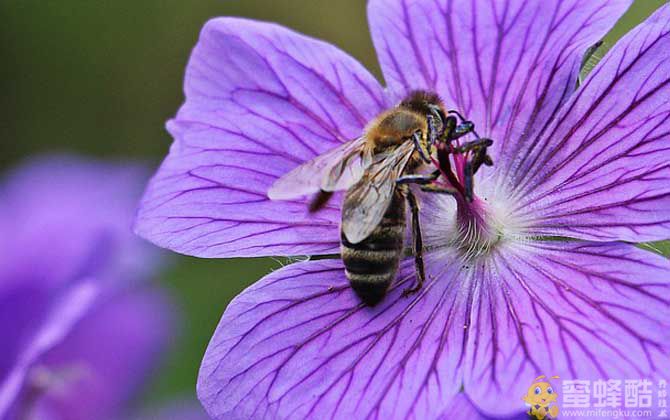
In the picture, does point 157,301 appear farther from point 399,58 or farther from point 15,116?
point 15,116

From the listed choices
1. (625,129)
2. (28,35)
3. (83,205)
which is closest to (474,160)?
(625,129)

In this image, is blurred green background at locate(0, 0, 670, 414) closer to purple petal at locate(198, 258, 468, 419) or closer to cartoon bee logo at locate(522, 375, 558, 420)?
purple petal at locate(198, 258, 468, 419)

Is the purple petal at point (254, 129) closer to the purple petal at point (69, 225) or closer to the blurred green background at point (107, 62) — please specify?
the purple petal at point (69, 225)

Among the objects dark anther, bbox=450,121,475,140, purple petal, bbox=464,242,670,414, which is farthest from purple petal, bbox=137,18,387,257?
purple petal, bbox=464,242,670,414

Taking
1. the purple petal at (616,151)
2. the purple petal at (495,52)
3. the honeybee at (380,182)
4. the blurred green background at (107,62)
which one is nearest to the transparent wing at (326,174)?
the honeybee at (380,182)

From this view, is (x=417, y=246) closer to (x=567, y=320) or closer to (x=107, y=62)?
(x=567, y=320)

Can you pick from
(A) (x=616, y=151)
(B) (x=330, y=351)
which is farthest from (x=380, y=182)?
(A) (x=616, y=151)
